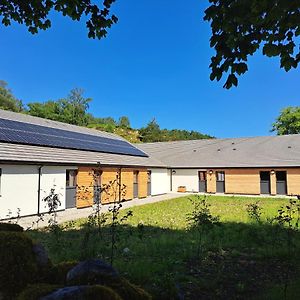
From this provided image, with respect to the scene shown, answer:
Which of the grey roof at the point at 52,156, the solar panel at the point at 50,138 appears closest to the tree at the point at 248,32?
the grey roof at the point at 52,156

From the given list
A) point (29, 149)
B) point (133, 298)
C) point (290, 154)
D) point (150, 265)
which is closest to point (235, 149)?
point (290, 154)

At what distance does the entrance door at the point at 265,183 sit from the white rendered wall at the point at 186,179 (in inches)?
250

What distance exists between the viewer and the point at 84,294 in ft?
8.48

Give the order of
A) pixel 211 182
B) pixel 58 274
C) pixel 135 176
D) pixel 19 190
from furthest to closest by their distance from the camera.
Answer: pixel 211 182, pixel 135 176, pixel 19 190, pixel 58 274

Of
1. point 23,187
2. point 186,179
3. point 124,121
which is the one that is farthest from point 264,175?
point 124,121

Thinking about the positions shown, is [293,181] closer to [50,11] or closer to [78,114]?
[50,11]

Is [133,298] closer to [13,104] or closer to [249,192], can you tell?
[249,192]

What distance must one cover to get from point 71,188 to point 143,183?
29.3ft

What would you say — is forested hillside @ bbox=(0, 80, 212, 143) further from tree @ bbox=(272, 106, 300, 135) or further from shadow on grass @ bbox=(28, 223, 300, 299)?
shadow on grass @ bbox=(28, 223, 300, 299)

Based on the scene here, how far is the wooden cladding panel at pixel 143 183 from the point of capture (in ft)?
80.4

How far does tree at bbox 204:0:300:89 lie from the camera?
3410 millimetres

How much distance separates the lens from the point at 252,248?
25.3 ft

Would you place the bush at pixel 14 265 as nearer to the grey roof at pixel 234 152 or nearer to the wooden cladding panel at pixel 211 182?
the grey roof at pixel 234 152

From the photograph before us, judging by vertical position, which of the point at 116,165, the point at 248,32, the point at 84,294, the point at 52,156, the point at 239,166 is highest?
the point at 248,32
